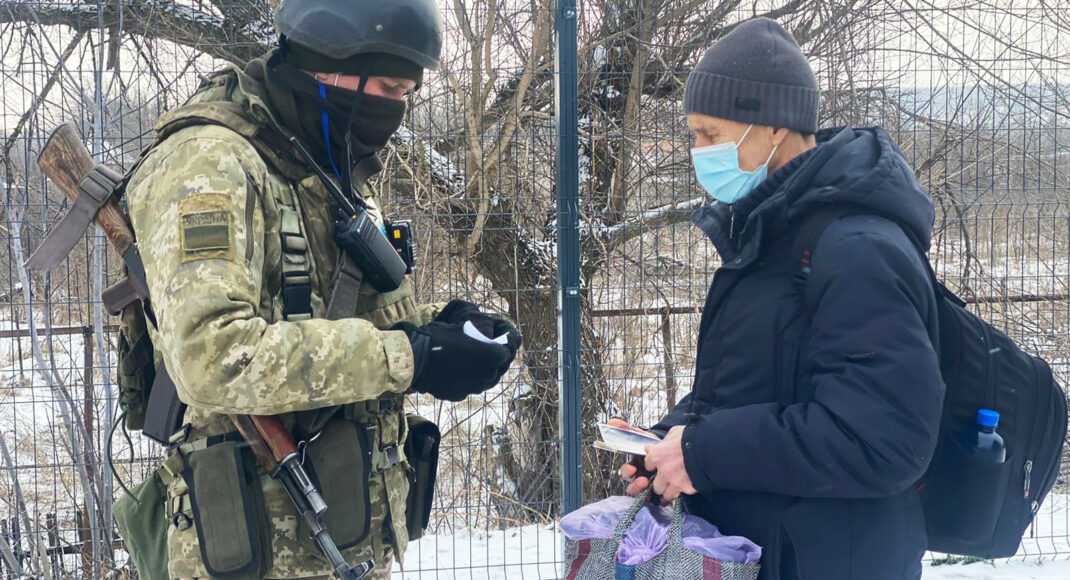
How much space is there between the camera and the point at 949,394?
171 centimetres

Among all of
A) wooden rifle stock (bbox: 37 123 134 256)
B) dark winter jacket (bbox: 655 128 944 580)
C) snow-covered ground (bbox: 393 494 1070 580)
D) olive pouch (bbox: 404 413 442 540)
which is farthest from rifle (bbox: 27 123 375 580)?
snow-covered ground (bbox: 393 494 1070 580)

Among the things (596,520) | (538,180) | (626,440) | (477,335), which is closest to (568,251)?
(538,180)

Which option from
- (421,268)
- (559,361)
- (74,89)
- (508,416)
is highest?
(74,89)

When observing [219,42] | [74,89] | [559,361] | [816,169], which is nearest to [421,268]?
[559,361]

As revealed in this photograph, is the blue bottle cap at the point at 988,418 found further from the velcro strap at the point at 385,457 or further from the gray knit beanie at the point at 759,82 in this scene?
the velcro strap at the point at 385,457

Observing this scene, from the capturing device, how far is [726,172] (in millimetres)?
1889

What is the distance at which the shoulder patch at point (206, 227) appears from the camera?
1.59 metres

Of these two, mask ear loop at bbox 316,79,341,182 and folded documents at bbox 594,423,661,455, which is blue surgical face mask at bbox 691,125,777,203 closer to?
folded documents at bbox 594,423,661,455

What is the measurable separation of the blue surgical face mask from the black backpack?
24 centimetres

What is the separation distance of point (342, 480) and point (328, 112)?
0.81 metres

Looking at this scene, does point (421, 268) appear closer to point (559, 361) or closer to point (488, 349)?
point (559, 361)

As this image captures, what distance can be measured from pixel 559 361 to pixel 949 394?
6.53 feet

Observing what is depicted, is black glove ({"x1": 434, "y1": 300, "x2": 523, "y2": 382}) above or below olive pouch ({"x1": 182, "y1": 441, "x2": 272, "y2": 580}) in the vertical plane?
above

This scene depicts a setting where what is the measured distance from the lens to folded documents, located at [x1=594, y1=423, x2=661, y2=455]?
179 centimetres
